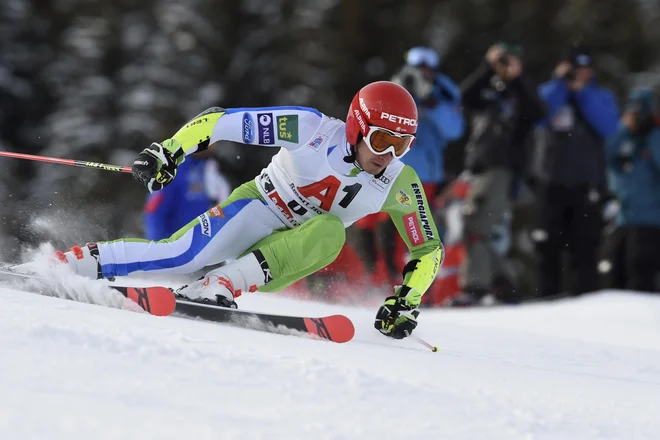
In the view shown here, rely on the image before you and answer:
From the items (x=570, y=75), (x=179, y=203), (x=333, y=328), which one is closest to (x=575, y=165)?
(x=570, y=75)

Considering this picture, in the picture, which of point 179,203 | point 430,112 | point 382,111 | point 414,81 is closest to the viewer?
point 382,111

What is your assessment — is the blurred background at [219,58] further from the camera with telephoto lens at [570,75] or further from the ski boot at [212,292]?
the ski boot at [212,292]

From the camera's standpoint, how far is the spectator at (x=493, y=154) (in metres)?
8.34

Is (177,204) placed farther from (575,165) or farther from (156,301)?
(156,301)

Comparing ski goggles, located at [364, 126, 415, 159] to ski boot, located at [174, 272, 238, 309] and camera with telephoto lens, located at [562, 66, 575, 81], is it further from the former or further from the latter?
camera with telephoto lens, located at [562, 66, 575, 81]

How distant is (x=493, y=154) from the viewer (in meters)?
8.48

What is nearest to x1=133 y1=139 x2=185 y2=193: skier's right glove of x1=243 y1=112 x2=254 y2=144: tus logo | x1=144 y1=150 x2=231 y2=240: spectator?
x1=243 y1=112 x2=254 y2=144: tus logo

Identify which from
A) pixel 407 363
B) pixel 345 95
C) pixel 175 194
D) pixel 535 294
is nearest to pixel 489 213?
pixel 535 294

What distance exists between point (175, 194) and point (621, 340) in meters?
3.93

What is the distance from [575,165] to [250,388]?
575 centimetres

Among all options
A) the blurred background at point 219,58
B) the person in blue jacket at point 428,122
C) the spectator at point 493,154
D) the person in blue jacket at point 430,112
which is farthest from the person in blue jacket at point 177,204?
the blurred background at point 219,58

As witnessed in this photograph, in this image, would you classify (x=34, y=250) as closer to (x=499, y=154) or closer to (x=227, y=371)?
(x=227, y=371)

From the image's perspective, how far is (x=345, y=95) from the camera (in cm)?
1936

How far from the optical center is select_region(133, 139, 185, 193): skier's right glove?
4836 millimetres
